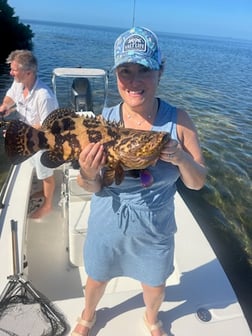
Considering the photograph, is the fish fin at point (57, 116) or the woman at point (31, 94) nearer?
the fish fin at point (57, 116)

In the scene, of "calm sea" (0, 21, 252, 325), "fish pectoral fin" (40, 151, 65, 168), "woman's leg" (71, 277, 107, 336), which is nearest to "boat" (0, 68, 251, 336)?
"woman's leg" (71, 277, 107, 336)

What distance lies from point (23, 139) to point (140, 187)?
0.96m

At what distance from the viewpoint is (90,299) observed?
113 inches

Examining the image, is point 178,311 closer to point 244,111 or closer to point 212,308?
point 212,308

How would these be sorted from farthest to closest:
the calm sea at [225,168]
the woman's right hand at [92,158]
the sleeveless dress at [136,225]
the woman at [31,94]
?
1. the calm sea at [225,168]
2. the woman at [31,94]
3. the sleeveless dress at [136,225]
4. the woman's right hand at [92,158]

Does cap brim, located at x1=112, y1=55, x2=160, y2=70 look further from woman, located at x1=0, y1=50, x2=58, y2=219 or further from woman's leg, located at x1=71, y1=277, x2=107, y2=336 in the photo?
woman, located at x1=0, y1=50, x2=58, y2=219

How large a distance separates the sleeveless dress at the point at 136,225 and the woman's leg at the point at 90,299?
3.6 inches

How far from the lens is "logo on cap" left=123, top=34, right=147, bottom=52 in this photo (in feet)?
7.19

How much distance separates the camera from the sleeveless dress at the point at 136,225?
2.36 meters

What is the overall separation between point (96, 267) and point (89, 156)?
3.48ft

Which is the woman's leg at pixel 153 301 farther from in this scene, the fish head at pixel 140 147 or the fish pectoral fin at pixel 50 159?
the fish pectoral fin at pixel 50 159

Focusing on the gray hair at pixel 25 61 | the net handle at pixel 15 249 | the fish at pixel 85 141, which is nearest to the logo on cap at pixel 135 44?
the fish at pixel 85 141

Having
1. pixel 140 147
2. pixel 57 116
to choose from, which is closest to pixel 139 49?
pixel 140 147

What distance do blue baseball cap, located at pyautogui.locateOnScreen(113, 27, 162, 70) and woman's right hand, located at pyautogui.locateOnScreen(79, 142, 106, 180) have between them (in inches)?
23.8
